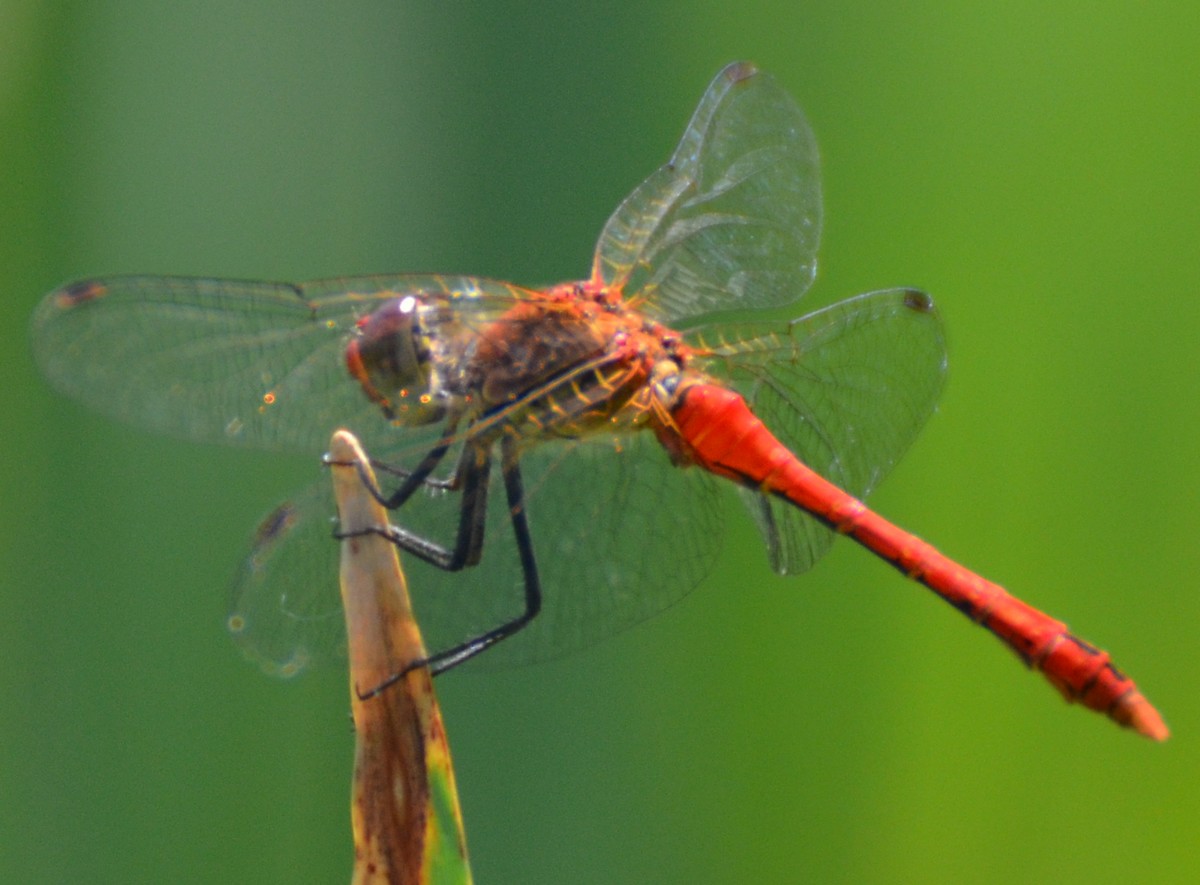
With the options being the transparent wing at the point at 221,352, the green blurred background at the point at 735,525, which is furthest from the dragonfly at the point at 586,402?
the green blurred background at the point at 735,525

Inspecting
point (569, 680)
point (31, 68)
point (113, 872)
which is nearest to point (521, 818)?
point (569, 680)

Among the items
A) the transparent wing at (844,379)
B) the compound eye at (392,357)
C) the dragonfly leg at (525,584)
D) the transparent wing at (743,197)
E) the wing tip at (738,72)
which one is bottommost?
the dragonfly leg at (525,584)

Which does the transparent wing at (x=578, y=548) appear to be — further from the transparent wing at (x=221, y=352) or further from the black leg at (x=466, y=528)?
the transparent wing at (x=221, y=352)

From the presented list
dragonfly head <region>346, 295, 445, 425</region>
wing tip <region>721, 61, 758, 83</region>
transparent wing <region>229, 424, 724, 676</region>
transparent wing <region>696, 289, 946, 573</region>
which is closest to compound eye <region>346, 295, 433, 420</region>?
dragonfly head <region>346, 295, 445, 425</region>

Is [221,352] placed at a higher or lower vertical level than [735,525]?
higher

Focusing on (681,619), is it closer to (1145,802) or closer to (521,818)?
(521,818)

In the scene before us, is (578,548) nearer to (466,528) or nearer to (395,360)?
(466,528)

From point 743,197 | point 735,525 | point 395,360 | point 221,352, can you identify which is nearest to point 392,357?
point 395,360
